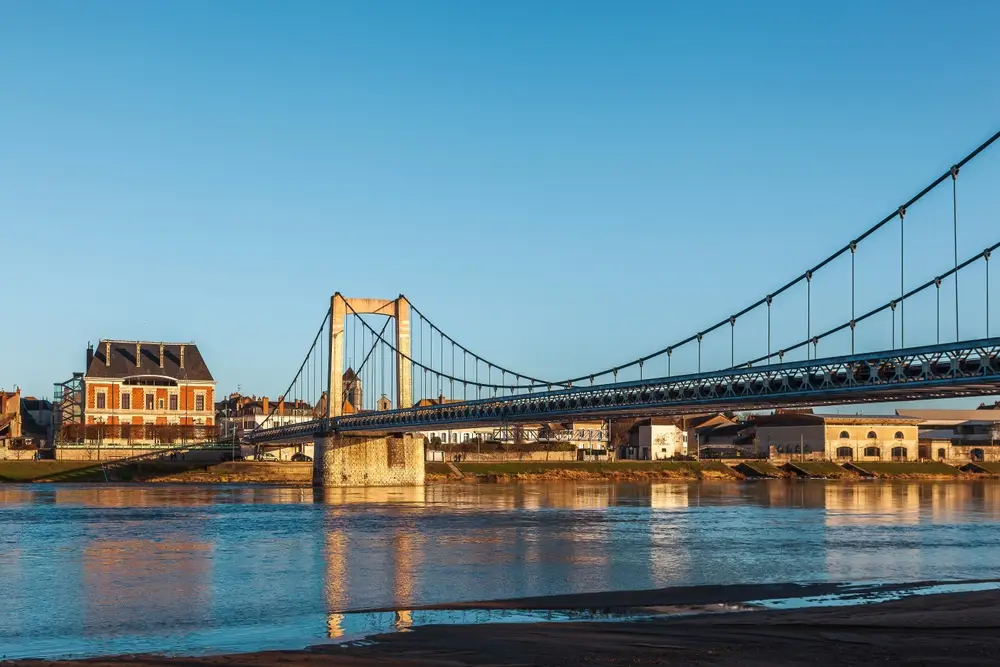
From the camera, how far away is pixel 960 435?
6639 inches

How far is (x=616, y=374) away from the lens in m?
78.3

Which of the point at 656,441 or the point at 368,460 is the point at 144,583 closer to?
the point at 368,460

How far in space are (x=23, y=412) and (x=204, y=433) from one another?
1703 inches

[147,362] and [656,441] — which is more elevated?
[147,362]

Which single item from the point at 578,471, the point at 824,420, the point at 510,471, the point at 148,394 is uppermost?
the point at 148,394

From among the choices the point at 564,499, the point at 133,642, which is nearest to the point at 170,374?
the point at 564,499

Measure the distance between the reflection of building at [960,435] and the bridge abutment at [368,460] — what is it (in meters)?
81.9

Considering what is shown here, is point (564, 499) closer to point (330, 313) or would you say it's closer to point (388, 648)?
point (330, 313)

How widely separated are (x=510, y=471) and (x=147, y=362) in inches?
1613

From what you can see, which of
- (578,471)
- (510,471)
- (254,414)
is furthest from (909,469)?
(254,414)

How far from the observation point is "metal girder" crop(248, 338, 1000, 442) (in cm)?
4631

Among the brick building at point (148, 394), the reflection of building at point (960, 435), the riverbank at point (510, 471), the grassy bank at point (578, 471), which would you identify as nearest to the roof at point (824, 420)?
the reflection of building at point (960, 435)

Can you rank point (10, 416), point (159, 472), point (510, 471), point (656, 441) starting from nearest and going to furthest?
point (159, 472), point (510, 471), point (10, 416), point (656, 441)

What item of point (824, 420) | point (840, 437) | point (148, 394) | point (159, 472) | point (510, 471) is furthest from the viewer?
point (840, 437)
